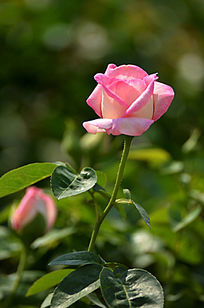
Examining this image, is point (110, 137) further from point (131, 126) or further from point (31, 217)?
point (131, 126)

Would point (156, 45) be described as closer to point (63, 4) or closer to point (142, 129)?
point (63, 4)

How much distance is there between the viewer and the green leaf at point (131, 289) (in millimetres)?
468

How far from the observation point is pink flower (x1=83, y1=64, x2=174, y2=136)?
515 mm

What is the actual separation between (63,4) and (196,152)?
4.40 feet

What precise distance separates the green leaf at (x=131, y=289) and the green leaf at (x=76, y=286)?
15 millimetres

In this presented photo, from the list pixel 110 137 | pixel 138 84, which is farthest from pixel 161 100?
pixel 110 137

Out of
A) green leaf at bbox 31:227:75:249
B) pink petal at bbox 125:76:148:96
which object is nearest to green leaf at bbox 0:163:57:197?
pink petal at bbox 125:76:148:96

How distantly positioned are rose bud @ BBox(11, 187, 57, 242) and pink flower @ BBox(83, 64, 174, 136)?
279mm

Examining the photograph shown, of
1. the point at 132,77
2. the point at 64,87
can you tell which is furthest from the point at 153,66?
the point at 132,77

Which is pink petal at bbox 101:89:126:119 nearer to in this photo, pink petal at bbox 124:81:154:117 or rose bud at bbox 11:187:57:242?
pink petal at bbox 124:81:154:117

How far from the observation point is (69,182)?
A: 54cm

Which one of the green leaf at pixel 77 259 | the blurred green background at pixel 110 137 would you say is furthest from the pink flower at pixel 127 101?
the blurred green background at pixel 110 137

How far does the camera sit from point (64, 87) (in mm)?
1835

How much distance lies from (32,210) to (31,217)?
0.01m
